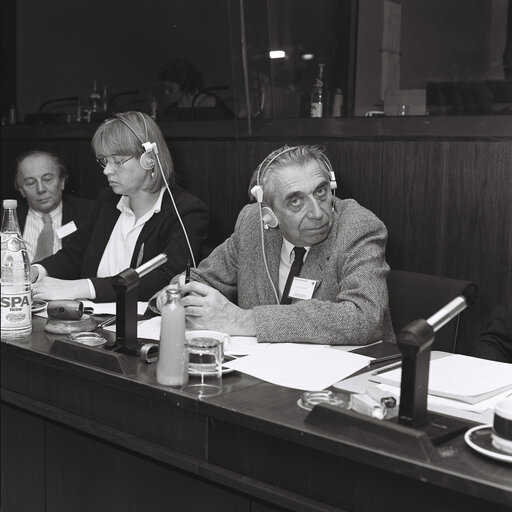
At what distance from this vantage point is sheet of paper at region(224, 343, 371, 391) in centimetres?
160

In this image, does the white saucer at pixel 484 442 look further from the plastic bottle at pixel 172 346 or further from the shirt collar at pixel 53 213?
the shirt collar at pixel 53 213

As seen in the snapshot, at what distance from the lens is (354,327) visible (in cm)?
194

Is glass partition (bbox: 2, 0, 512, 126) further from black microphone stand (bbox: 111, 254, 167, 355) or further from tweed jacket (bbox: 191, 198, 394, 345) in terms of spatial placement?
black microphone stand (bbox: 111, 254, 167, 355)

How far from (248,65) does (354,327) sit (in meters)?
1.69

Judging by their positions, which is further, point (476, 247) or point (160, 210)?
→ point (160, 210)

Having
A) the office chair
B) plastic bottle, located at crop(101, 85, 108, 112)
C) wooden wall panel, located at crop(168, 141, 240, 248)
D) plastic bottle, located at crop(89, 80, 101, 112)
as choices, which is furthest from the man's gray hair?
plastic bottle, located at crop(101, 85, 108, 112)

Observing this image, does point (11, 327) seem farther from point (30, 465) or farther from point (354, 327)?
point (354, 327)

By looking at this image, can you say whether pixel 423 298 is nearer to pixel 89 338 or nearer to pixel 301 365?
pixel 301 365

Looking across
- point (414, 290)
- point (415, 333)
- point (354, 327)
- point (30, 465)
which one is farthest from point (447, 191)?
point (30, 465)

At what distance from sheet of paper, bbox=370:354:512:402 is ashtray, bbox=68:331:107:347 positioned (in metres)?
0.71

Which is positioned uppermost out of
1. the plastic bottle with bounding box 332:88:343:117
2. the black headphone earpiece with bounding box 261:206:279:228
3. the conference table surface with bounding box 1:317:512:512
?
the plastic bottle with bounding box 332:88:343:117

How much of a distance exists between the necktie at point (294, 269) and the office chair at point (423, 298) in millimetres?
301

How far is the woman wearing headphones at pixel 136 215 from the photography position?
279cm

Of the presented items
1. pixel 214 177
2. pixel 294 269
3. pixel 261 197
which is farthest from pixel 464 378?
pixel 214 177
